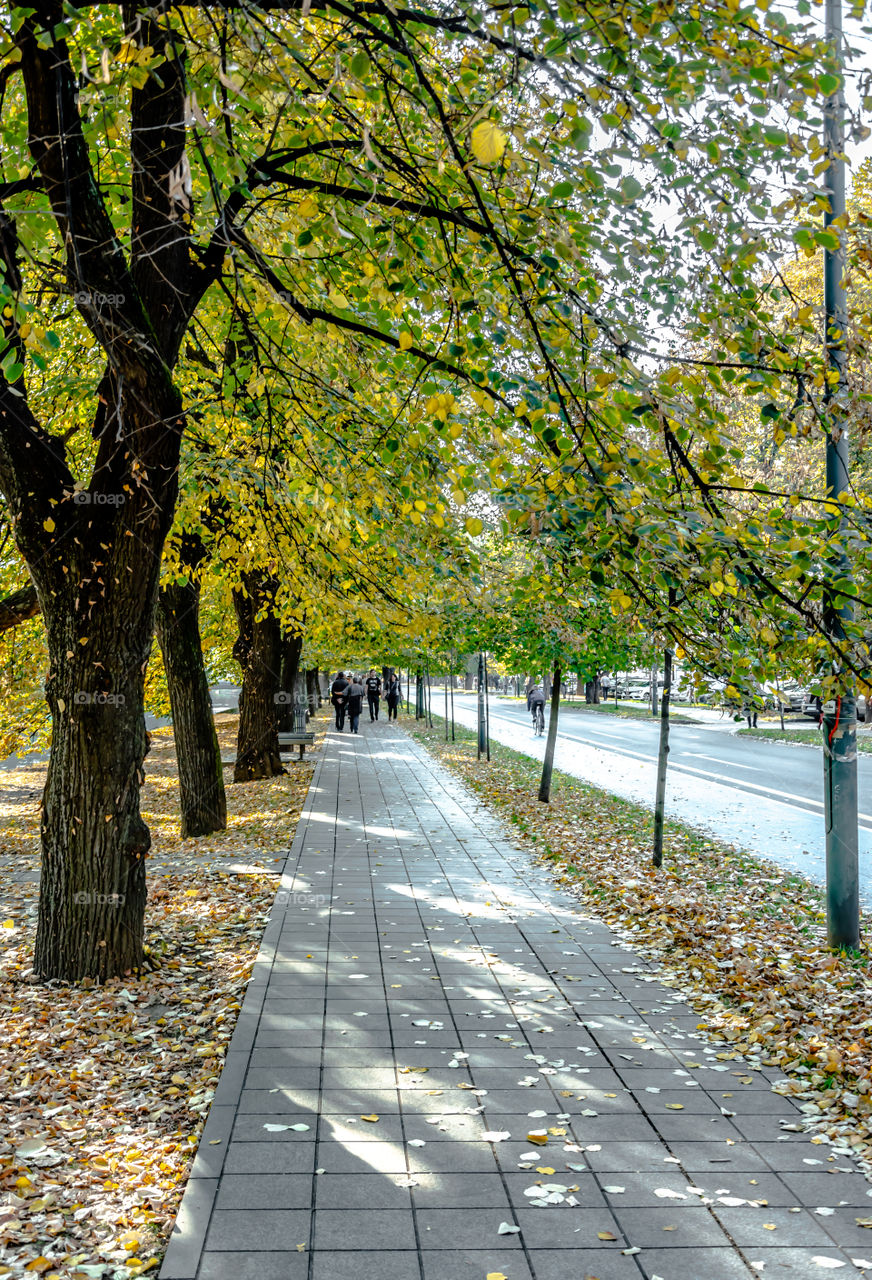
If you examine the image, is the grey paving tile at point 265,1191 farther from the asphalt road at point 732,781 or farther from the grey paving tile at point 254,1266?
the asphalt road at point 732,781

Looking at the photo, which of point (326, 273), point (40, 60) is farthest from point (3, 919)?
point (40, 60)

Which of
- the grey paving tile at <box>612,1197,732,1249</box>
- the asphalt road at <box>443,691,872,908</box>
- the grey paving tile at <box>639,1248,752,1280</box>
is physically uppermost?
the grey paving tile at <box>639,1248,752,1280</box>

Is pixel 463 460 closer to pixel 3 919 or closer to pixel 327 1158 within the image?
pixel 327 1158

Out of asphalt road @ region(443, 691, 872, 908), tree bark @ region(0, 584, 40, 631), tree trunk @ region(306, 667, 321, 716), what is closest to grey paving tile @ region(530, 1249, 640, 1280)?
asphalt road @ region(443, 691, 872, 908)

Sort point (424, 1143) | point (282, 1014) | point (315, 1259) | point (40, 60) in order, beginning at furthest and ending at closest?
point (282, 1014)
point (40, 60)
point (424, 1143)
point (315, 1259)

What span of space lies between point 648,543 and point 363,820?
9.89m

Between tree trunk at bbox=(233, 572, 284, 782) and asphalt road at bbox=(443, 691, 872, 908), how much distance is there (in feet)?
20.6

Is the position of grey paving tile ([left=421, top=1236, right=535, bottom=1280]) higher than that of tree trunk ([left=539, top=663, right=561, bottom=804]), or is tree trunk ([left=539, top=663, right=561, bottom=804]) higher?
tree trunk ([left=539, top=663, right=561, bottom=804])

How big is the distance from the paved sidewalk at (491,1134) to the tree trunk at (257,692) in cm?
1074

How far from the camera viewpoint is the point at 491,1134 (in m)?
4.26

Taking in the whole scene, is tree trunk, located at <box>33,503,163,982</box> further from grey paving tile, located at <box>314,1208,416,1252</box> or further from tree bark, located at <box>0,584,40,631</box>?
tree bark, located at <box>0,584,40,631</box>

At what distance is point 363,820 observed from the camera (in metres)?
13.7

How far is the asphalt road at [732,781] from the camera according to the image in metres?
12.2

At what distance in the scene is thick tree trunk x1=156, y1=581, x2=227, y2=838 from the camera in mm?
12695
